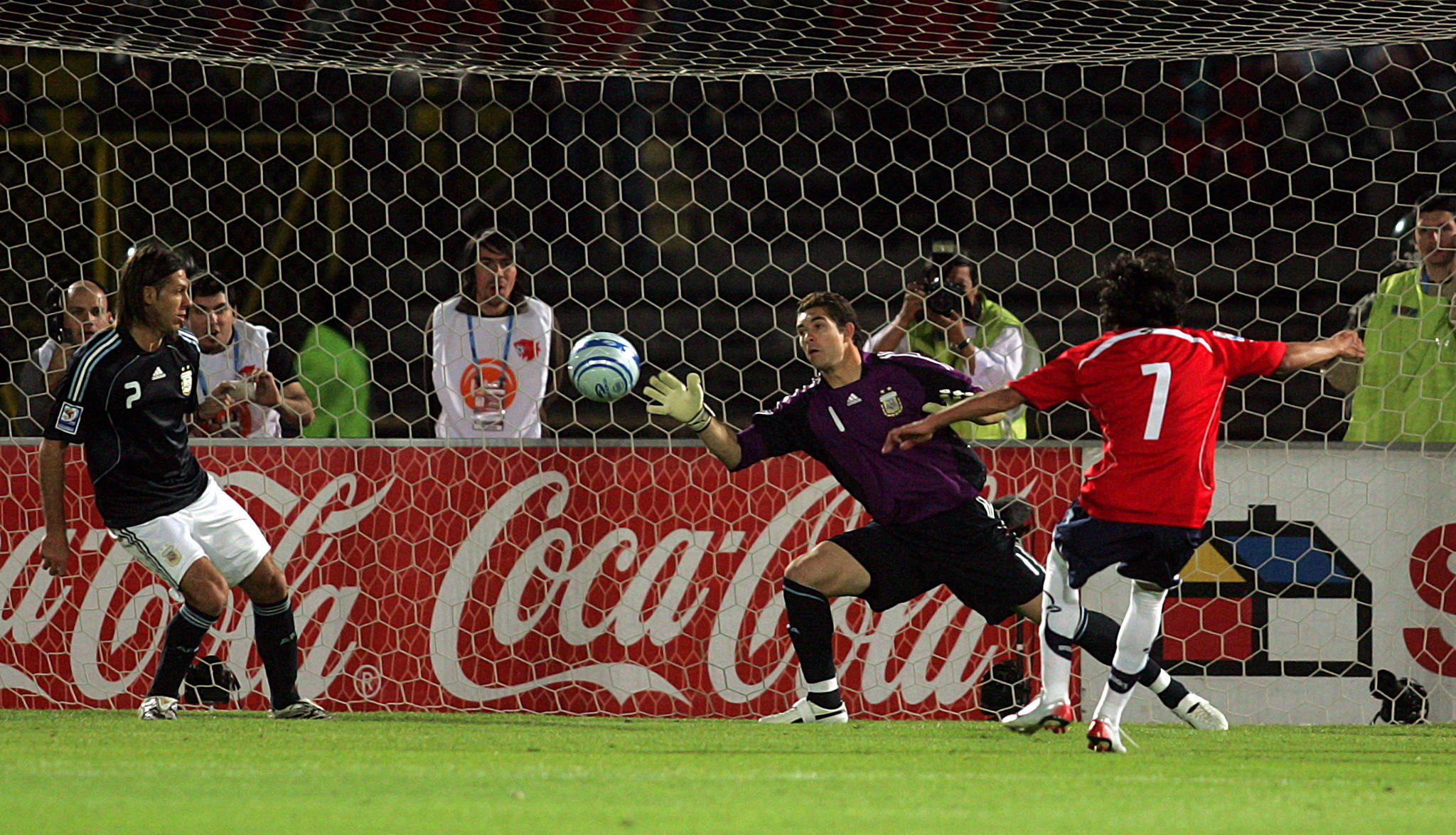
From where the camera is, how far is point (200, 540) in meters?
5.98

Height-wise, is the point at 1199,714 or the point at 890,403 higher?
the point at 890,403

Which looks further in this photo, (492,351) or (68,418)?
(492,351)

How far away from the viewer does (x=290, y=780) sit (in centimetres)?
419

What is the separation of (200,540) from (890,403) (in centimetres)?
247

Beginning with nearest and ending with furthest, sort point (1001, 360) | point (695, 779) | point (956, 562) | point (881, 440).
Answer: point (695, 779) → point (956, 562) → point (881, 440) → point (1001, 360)

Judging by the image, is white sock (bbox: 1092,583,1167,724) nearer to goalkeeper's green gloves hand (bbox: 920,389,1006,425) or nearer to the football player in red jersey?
the football player in red jersey

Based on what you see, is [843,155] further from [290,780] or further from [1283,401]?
[290,780]

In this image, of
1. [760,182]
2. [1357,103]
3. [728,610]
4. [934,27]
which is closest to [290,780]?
[728,610]

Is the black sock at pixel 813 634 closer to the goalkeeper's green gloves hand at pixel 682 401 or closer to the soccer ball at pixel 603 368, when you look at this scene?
the goalkeeper's green gloves hand at pixel 682 401

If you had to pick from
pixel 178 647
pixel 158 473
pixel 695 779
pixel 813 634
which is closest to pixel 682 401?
pixel 813 634

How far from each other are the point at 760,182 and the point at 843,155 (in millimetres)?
524

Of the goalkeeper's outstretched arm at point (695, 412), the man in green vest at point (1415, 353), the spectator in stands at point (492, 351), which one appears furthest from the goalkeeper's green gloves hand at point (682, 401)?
the man in green vest at point (1415, 353)

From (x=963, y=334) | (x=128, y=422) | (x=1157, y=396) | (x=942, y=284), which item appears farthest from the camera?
(x=963, y=334)

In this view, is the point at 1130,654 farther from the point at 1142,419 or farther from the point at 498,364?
the point at 498,364
